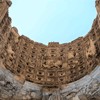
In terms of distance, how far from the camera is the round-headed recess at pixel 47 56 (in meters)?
25.7

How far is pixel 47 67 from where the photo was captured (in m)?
28.5

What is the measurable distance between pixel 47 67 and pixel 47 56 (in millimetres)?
2373

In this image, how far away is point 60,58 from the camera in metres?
30.1

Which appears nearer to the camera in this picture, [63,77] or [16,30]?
[63,77]

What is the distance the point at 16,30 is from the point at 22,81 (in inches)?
387

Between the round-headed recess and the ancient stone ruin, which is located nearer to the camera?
the ancient stone ruin

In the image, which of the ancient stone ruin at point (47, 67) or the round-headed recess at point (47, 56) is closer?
the ancient stone ruin at point (47, 67)

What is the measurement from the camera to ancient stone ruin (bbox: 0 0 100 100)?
22391 millimetres

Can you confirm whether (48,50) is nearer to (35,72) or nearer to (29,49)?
(29,49)

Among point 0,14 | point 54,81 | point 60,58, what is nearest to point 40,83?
point 54,81

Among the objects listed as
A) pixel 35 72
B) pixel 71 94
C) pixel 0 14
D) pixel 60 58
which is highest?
pixel 0 14

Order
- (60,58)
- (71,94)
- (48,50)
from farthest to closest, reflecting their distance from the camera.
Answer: (48,50)
(60,58)
(71,94)

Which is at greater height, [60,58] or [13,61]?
[60,58]

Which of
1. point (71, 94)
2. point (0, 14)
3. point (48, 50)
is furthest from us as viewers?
point (48, 50)
